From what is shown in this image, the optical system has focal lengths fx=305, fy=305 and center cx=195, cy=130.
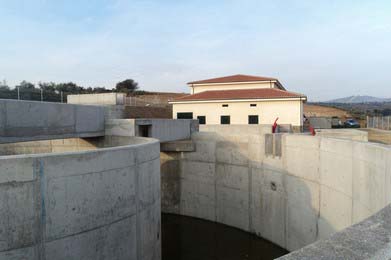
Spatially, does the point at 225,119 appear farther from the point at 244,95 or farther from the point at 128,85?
the point at 128,85

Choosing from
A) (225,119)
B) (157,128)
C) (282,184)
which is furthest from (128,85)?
(282,184)

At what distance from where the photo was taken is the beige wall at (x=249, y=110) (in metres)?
24.0

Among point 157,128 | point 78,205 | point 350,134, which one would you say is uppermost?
point 157,128

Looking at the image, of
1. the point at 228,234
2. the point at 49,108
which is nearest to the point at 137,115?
the point at 228,234

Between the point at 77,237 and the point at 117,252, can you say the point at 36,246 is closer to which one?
the point at 77,237

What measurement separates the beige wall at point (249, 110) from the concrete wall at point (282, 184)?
11.1 m

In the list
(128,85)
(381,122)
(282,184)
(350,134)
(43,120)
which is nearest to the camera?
(43,120)

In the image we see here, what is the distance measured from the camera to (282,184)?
1177 centimetres

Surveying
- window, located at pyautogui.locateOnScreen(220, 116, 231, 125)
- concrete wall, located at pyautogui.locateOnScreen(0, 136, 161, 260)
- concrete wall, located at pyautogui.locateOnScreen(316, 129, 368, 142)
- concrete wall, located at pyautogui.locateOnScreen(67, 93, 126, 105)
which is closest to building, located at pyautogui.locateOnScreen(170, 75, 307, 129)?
window, located at pyautogui.locateOnScreen(220, 116, 231, 125)

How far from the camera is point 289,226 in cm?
1138

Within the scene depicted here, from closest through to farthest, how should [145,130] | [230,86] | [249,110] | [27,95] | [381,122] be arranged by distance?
[145,130] < [27,95] < [249,110] < [381,122] < [230,86]

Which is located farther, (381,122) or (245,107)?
(381,122)

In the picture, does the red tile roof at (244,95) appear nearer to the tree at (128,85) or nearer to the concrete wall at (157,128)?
the concrete wall at (157,128)

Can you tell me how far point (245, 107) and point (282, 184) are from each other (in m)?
14.4
